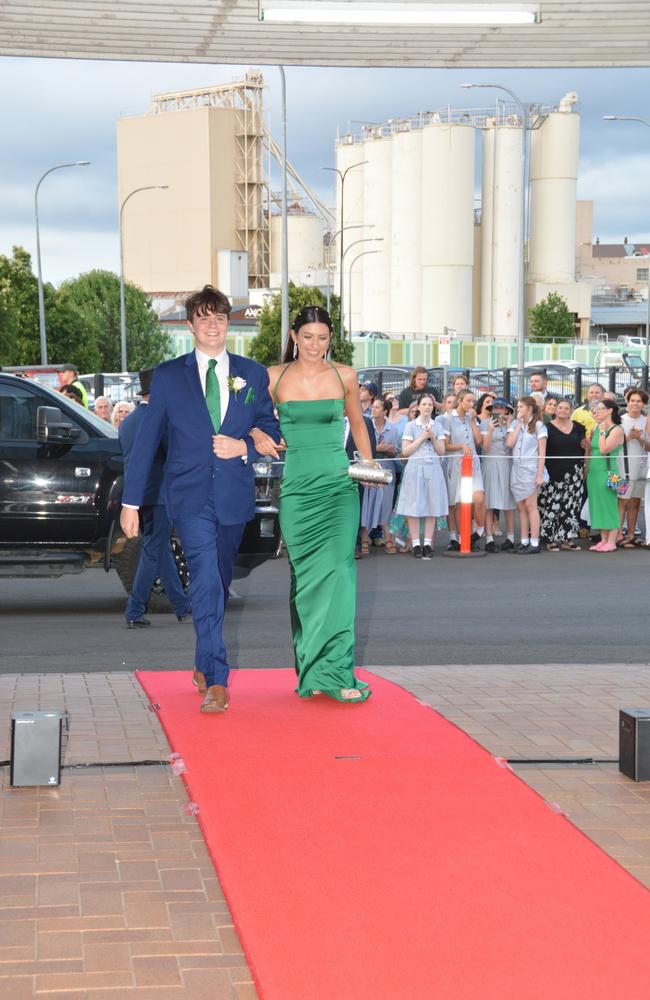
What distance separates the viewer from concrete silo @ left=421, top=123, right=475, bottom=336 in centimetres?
9400

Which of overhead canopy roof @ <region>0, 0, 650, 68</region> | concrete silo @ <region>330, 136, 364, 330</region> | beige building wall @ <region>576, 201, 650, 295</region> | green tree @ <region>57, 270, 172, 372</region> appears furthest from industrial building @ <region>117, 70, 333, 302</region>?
overhead canopy roof @ <region>0, 0, 650, 68</region>

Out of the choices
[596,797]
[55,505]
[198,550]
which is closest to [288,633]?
[55,505]

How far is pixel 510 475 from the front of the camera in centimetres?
1717

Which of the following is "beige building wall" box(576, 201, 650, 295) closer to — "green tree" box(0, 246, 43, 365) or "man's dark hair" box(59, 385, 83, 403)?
"green tree" box(0, 246, 43, 365)

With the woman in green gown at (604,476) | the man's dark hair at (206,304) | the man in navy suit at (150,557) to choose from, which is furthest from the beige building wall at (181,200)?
the man's dark hair at (206,304)

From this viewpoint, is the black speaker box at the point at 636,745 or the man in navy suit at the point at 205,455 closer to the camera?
the black speaker box at the point at 636,745

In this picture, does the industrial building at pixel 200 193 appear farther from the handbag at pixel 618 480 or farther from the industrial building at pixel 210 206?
the handbag at pixel 618 480

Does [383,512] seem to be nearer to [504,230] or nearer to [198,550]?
[198,550]

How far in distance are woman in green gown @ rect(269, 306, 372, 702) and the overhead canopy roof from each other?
6.19 feet

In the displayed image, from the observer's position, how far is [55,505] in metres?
12.0

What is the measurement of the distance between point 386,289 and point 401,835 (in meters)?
94.5

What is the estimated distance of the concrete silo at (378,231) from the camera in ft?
322

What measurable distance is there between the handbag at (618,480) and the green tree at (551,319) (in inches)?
3155

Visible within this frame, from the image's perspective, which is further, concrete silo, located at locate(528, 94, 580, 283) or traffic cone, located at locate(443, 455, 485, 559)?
concrete silo, located at locate(528, 94, 580, 283)
